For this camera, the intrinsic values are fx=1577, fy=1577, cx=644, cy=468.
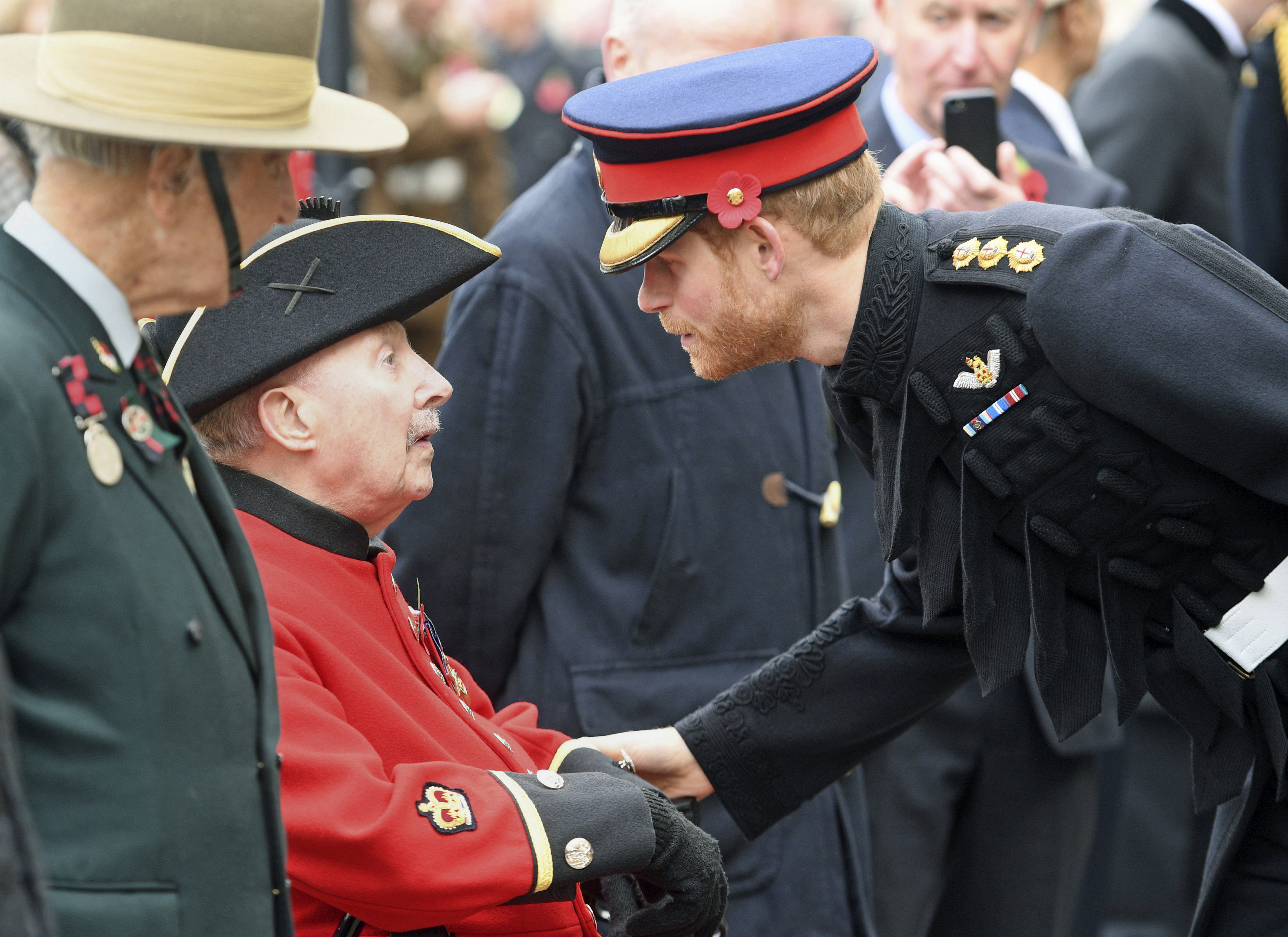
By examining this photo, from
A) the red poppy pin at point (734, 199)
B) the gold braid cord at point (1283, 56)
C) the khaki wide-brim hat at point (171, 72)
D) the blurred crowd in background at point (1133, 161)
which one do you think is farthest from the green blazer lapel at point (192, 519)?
the gold braid cord at point (1283, 56)

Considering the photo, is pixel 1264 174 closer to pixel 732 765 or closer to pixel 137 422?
pixel 732 765

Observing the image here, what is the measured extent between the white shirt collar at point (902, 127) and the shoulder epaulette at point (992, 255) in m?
1.71

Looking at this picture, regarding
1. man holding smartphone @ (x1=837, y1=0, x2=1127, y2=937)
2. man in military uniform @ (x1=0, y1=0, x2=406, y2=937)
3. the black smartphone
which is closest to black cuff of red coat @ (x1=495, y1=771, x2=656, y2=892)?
man in military uniform @ (x1=0, y1=0, x2=406, y2=937)

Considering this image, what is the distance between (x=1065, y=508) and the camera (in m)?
2.42

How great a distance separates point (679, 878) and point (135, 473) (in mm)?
1082

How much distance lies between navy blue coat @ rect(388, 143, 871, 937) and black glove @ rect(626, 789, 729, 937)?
0.79m

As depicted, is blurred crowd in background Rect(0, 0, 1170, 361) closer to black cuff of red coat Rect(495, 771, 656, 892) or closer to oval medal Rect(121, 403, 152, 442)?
oval medal Rect(121, 403, 152, 442)

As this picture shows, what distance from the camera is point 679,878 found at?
7.55ft

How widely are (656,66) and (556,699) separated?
4.30 ft

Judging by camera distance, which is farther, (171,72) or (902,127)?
(902,127)

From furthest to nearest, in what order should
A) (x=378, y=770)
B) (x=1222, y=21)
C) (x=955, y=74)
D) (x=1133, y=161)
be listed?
(x=1222, y=21)
(x=1133, y=161)
(x=955, y=74)
(x=378, y=770)

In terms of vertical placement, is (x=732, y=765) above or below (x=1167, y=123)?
below

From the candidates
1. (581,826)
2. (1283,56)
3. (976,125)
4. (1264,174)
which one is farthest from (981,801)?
(1283,56)

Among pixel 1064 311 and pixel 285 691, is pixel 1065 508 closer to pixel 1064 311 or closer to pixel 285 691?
pixel 1064 311
